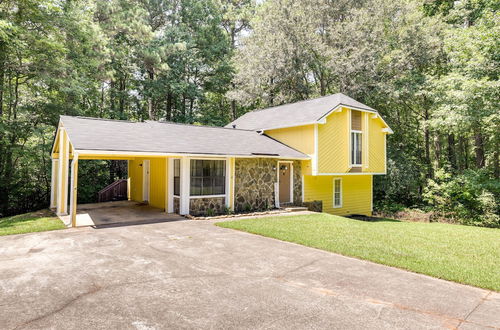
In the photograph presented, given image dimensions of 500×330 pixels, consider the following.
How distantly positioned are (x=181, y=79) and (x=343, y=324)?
78.0ft

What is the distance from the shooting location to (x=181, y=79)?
24.7m

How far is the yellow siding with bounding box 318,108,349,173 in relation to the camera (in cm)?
1462

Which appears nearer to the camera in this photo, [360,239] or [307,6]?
[360,239]

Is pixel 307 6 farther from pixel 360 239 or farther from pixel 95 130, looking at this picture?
pixel 360 239

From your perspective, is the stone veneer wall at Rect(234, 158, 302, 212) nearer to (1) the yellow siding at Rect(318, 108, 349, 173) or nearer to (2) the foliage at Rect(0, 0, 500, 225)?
(1) the yellow siding at Rect(318, 108, 349, 173)

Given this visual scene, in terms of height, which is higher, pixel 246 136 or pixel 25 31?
pixel 25 31

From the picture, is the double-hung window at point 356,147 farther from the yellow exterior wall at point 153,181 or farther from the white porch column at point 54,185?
the white porch column at point 54,185

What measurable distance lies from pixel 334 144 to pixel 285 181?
299 centimetres

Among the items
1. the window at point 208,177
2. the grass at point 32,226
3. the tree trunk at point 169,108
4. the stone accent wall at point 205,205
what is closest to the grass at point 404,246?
the stone accent wall at point 205,205

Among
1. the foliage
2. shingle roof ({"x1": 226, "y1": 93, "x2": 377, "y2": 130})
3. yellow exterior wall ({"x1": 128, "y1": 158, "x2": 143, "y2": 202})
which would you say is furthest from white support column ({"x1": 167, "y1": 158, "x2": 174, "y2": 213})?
the foliage

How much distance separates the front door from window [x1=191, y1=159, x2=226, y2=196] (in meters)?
3.49

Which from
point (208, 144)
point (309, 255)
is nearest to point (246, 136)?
point (208, 144)

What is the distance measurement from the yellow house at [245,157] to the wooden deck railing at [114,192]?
79 cm

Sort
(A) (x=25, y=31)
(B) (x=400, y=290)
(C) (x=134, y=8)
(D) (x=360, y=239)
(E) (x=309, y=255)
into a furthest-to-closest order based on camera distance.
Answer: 1. (C) (x=134, y=8)
2. (A) (x=25, y=31)
3. (D) (x=360, y=239)
4. (E) (x=309, y=255)
5. (B) (x=400, y=290)
